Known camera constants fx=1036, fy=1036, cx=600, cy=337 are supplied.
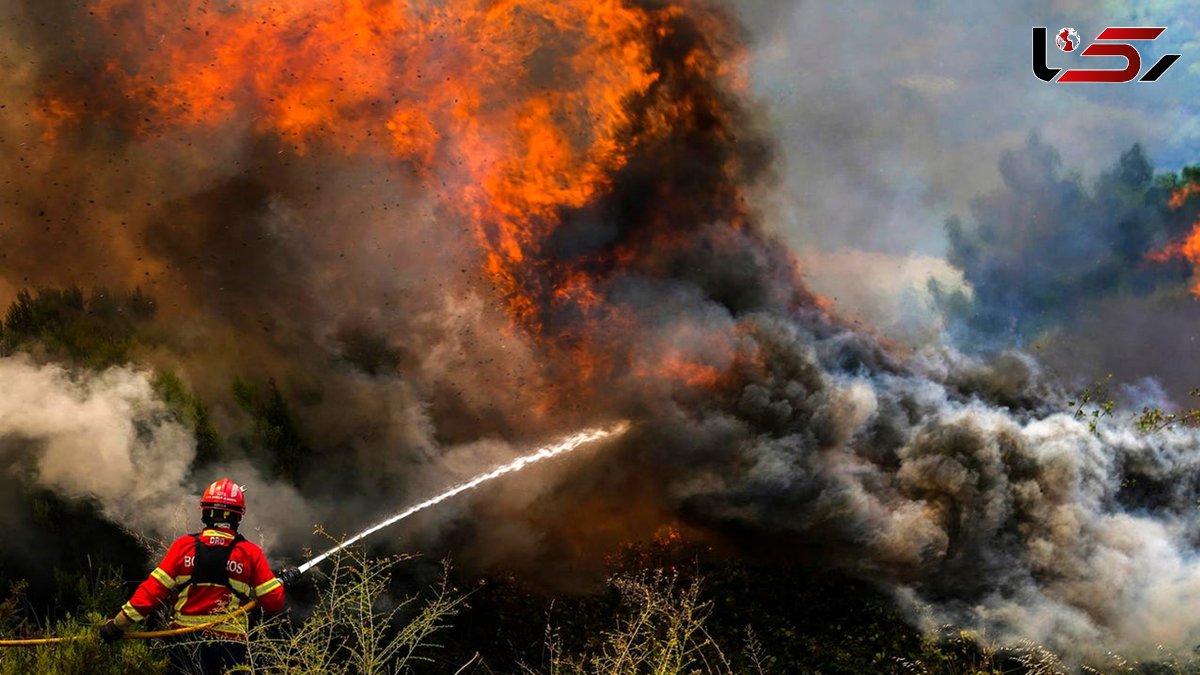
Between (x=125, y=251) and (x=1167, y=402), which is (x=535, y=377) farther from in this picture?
(x=1167, y=402)

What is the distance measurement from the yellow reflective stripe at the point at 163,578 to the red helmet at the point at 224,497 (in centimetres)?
68

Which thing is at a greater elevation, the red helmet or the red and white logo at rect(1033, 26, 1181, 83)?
the red and white logo at rect(1033, 26, 1181, 83)

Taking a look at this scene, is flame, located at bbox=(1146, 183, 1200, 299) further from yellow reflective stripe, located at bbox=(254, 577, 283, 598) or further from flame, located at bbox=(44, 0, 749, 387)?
yellow reflective stripe, located at bbox=(254, 577, 283, 598)

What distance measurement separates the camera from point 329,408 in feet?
52.0

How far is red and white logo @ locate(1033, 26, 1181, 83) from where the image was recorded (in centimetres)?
2153

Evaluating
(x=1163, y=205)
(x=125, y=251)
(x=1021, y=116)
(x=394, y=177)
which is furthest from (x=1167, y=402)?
(x=125, y=251)

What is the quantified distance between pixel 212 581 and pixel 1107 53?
20710 mm

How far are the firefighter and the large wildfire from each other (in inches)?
196

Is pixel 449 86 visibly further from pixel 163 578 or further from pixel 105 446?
pixel 163 578

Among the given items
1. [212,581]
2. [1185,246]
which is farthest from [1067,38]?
[212,581]

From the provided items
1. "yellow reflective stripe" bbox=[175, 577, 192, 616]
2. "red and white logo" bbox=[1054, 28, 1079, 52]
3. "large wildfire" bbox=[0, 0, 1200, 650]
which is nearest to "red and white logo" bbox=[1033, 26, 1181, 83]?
"red and white logo" bbox=[1054, 28, 1079, 52]

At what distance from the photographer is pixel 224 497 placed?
9719 mm

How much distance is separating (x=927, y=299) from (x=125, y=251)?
15.3m

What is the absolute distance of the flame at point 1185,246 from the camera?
22359 mm
